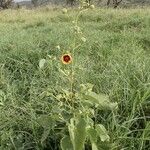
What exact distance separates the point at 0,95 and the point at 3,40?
2.81m

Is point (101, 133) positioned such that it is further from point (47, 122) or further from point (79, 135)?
point (47, 122)

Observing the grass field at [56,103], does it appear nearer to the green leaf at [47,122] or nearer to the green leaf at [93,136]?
the green leaf at [47,122]

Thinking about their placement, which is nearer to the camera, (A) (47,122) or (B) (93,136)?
(B) (93,136)

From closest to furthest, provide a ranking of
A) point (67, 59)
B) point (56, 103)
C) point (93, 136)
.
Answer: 1. point (67, 59)
2. point (93, 136)
3. point (56, 103)

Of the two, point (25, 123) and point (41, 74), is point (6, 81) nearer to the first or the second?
point (41, 74)

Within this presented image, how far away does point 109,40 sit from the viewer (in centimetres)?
659

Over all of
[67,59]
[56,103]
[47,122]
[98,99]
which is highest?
[67,59]

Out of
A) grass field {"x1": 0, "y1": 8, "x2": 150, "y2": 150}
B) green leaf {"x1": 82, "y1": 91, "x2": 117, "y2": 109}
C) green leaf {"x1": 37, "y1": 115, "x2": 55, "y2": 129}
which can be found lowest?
grass field {"x1": 0, "y1": 8, "x2": 150, "y2": 150}

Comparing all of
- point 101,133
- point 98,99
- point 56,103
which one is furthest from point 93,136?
point 56,103

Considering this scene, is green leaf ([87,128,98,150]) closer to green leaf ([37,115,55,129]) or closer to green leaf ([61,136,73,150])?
green leaf ([61,136,73,150])

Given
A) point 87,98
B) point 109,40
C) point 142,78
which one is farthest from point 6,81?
point 109,40

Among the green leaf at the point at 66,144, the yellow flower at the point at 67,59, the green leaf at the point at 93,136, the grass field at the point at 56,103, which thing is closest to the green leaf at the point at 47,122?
the grass field at the point at 56,103

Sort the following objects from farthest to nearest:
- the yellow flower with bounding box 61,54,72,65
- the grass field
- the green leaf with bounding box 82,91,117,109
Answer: the grass field < the green leaf with bounding box 82,91,117,109 < the yellow flower with bounding box 61,54,72,65

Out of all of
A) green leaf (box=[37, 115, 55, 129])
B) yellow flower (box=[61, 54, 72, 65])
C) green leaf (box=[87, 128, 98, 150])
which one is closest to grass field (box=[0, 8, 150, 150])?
green leaf (box=[37, 115, 55, 129])
